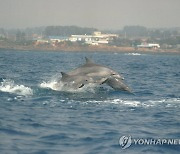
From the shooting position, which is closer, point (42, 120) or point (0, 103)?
point (42, 120)

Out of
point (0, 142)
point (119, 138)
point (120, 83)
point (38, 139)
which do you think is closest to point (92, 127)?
point (119, 138)

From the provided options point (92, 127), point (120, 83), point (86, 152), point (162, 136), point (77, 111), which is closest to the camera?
point (86, 152)

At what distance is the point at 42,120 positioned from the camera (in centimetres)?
1534

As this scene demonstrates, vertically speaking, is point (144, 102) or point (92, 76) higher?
point (92, 76)

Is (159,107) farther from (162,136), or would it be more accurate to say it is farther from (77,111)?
(162,136)

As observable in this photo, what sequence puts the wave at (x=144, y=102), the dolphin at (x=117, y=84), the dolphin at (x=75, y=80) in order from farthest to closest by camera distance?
the dolphin at (x=117, y=84) → the dolphin at (x=75, y=80) → the wave at (x=144, y=102)

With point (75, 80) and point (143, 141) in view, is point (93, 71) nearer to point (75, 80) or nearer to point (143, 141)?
point (75, 80)

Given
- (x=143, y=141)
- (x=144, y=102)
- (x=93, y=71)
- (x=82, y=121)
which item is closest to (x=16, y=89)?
(x=93, y=71)

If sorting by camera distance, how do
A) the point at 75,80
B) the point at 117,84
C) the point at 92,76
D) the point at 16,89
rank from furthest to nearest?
the point at 117,84 → the point at 16,89 → the point at 92,76 → the point at 75,80

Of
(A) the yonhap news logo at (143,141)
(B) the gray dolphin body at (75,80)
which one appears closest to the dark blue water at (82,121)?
(A) the yonhap news logo at (143,141)

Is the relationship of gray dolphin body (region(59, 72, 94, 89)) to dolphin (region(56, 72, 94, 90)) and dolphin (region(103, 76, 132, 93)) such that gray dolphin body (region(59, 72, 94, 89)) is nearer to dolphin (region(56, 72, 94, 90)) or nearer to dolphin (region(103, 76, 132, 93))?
dolphin (region(56, 72, 94, 90))

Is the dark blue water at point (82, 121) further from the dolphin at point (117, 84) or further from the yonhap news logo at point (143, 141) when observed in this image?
the dolphin at point (117, 84)

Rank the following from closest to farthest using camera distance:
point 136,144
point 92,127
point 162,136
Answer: point 136,144 → point 162,136 → point 92,127

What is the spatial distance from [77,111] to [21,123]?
3428mm
